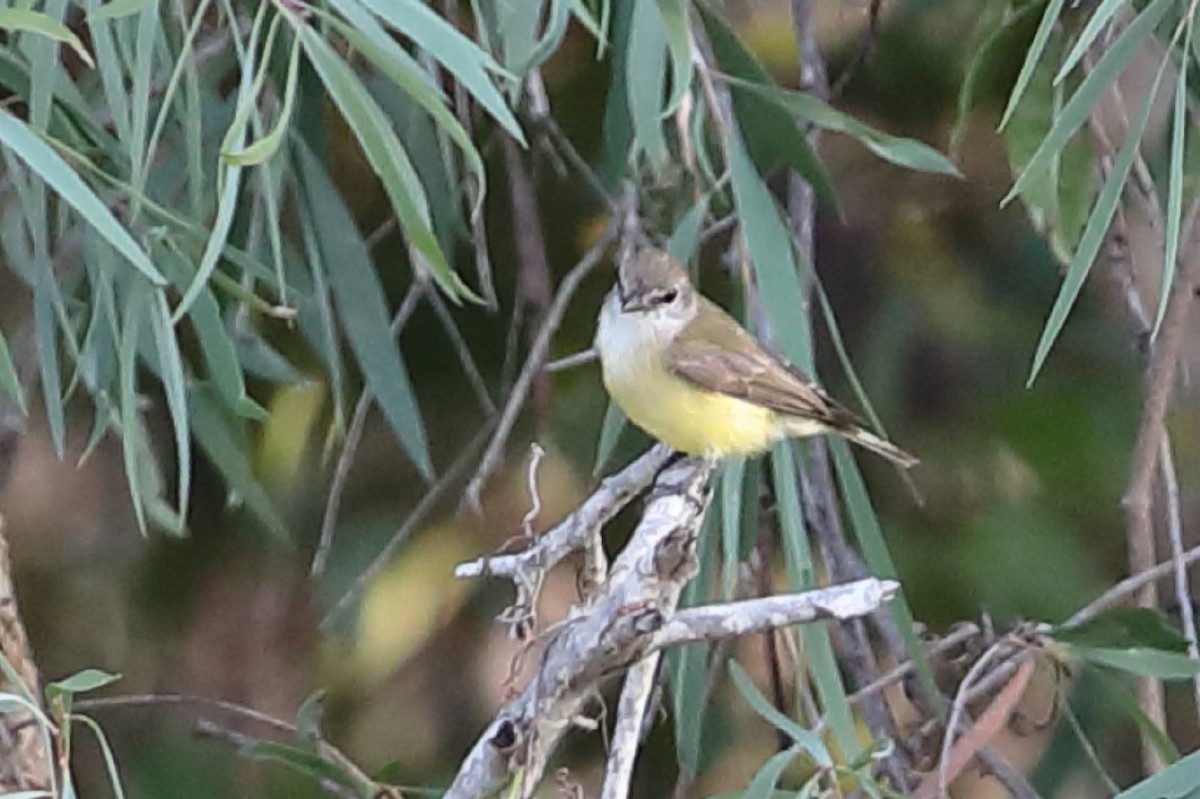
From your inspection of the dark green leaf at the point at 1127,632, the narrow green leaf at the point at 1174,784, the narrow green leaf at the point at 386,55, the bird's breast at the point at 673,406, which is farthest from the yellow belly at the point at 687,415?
the narrow green leaf at the point at 386,55

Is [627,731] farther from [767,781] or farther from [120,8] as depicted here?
[120,8]

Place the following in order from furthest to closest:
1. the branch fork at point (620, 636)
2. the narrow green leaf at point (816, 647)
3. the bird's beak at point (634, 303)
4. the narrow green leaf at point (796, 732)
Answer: the bird's beak at point (634, 303) → the narrow green leaf at point (816, 647) → the narrow green leaf at point (796, 732) → the branch fork at point (620, 636)

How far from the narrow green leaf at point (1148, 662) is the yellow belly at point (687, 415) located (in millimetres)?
272

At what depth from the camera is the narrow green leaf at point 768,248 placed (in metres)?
1.13

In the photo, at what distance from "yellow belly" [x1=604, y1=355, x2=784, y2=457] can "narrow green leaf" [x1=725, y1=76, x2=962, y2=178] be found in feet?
0.74

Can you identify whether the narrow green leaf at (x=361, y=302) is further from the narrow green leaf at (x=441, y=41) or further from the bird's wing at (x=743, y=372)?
the narrow green leaf at (x=441, y=41)

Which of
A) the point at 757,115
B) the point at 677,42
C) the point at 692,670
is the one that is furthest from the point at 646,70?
the point at 692,670

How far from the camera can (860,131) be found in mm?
1117

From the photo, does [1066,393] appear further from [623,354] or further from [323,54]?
[323,54]

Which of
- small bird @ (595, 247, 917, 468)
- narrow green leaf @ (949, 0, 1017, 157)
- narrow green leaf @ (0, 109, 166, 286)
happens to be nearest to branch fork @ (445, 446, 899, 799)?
narrow green leaf @ (0, 109, 166, 286)

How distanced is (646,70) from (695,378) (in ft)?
1.26

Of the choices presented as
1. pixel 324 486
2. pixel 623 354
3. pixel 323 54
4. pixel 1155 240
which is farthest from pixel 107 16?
pixel 1155 240

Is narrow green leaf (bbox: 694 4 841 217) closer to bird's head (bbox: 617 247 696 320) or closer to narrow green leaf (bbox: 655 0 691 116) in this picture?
bird's head (bbox: 617 247 696 320)

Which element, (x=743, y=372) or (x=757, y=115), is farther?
(x=743, y=372)
